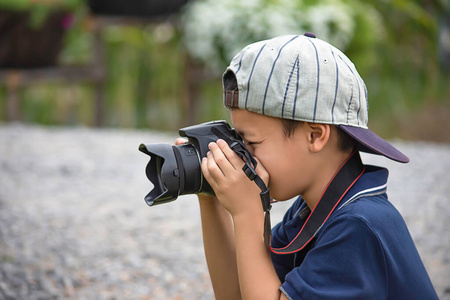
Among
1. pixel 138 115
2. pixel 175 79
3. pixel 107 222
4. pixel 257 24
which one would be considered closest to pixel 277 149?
pixel 107 222

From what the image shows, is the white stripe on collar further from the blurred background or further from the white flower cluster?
the white flower cluster

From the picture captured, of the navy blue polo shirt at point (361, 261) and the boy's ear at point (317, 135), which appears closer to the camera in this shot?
the navy blue polo shirt at point (361, 261)

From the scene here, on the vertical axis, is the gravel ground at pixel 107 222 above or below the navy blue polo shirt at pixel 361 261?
below

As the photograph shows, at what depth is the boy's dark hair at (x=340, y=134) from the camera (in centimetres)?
131

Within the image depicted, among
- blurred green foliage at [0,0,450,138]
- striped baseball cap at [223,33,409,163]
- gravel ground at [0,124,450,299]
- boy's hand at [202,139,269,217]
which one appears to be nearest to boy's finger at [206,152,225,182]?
boy's hand at [202,139,269,217]

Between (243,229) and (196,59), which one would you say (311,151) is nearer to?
(243,229)

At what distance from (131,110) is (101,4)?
1598 millimetres

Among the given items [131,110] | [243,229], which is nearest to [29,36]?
[131,110]

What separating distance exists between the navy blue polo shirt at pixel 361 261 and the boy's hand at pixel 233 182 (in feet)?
0.58

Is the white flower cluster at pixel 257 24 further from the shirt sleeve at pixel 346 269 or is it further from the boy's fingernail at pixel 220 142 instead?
the shirt sleeve at pixel 346 269

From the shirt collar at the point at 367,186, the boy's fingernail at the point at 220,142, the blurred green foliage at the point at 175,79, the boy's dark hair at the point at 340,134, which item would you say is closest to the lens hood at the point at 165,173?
the boy's fingernail at the point at 220,142

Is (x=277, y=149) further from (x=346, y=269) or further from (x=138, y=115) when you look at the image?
(x=138, y=115)

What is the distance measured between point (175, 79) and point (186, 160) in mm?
5379

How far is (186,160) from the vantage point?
54.4 inches
